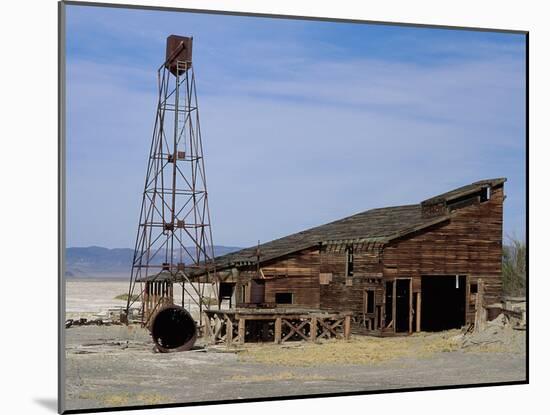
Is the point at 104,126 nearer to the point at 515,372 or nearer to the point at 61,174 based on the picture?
the point at 61,174

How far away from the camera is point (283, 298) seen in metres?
23.1

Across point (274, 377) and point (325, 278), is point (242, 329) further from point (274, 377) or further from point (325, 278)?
point (325, 278)

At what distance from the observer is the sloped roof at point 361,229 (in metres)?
22.2

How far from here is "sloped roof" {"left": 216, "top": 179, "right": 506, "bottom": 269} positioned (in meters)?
22.2

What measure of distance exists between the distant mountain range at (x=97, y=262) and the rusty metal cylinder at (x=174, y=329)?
1042 millimetres

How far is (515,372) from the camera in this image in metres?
23.4

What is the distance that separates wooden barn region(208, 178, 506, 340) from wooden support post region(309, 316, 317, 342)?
0.96 ft

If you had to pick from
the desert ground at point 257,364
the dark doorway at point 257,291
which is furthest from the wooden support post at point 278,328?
the dark doorway at point 257,291

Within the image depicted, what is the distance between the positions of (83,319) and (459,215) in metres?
8.33

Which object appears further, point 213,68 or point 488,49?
point 488,49

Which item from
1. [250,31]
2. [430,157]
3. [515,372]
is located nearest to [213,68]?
[250,31]

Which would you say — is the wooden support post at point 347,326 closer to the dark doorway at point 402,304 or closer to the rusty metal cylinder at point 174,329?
the dark doorway at point 402,304

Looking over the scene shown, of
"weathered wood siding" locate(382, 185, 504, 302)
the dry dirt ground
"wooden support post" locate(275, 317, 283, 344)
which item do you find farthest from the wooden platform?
"weathered wood siding" locate(382, 185, 504, 302)

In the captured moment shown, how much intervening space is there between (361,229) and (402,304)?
196cm
